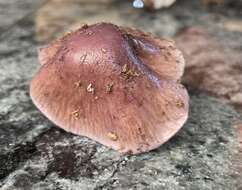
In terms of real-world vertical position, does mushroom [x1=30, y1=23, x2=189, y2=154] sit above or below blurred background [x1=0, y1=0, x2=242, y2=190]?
above

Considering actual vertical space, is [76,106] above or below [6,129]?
above

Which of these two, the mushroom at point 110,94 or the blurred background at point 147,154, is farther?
the mushroom at point 110,94

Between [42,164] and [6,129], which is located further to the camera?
[6,129]

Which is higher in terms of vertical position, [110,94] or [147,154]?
[110,94]

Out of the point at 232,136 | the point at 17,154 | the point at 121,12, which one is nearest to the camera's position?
the point at 17,154

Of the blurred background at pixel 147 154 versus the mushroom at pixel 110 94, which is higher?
the mushroom at pixel 110 94

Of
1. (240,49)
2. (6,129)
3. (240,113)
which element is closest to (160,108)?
(240,113)

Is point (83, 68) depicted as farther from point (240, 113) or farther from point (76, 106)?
point (240, 113)

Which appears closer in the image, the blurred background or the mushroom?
the blurred background
